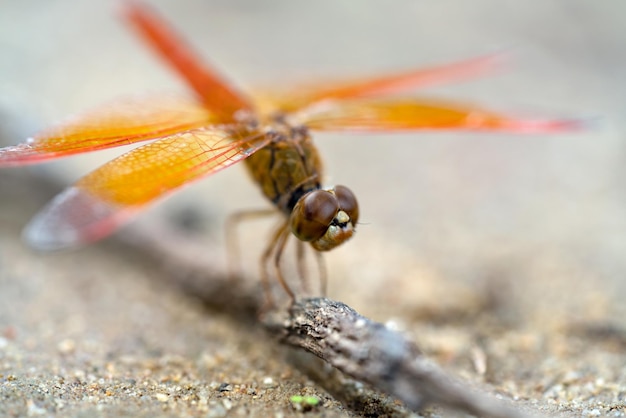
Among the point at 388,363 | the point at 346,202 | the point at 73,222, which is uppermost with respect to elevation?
the point at 346,202

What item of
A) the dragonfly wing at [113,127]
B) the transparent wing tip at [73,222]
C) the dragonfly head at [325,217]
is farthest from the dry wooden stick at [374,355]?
the dragonfly wing at [113,127]

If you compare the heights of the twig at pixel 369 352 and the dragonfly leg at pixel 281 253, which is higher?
the dragonfly leg at pixel 281 253

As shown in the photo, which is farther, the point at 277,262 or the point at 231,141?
the point at 277,262

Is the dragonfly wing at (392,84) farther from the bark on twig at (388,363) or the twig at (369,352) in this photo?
the bark on twig at (388,363)

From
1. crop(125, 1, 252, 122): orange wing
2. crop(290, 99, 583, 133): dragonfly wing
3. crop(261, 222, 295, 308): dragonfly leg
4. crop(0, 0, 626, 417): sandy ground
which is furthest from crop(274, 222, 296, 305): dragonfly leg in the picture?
crop(125, 1, 252, 122): orange wing

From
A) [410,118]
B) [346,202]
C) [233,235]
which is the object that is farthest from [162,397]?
[410,118]

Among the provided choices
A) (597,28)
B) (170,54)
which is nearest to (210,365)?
(170,54)

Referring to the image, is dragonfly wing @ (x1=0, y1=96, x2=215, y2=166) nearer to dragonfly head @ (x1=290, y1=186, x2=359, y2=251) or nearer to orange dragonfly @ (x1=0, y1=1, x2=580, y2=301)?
orange dragonfly @ (x1=0, y1=1, x2=580, y2=301)

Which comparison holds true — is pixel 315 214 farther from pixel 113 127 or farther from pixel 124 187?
pixel 113 127
